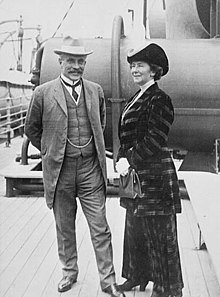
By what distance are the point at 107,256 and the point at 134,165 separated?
1.57 ft

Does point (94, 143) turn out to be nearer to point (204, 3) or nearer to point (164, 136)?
point (164, 136)

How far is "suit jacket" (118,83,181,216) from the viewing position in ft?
7.77

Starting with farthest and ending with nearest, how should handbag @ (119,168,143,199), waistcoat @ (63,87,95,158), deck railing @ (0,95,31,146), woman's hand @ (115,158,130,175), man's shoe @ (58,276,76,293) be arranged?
1. deck railing @ (0,95,31,146)
2. woman's hand @ (115,158,130,175)
3. man's shoe @ (58,276,76,293)
4. waistcoat @ (63,87,95,158)
5. handbag @ (119,168,143,199)

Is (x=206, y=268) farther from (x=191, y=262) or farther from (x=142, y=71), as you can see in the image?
(x=142, y=71)

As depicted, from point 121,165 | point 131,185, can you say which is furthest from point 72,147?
point 121,165

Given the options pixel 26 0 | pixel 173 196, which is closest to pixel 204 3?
pixel 26 0

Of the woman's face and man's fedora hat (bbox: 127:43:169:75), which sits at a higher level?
man's fedora hat (bbox: 127:43:169:75)

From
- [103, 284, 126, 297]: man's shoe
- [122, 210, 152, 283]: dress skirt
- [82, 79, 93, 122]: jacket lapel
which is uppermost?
[82, 79, 93, 122]: jacket lapel

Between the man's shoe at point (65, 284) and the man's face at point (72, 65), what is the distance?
3.02 ft

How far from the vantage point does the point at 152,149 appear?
7.84 ft

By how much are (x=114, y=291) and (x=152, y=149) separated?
0.69 meters

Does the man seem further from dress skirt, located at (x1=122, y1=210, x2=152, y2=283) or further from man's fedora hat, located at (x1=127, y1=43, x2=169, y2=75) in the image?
man's fedora hat, located at (x1=127, y1=43, x2=169, y2=75)

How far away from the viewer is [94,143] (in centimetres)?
260

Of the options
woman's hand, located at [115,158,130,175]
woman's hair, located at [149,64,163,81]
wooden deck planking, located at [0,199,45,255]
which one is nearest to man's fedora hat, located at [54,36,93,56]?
woman's hair, located at [149,64,163,81]
